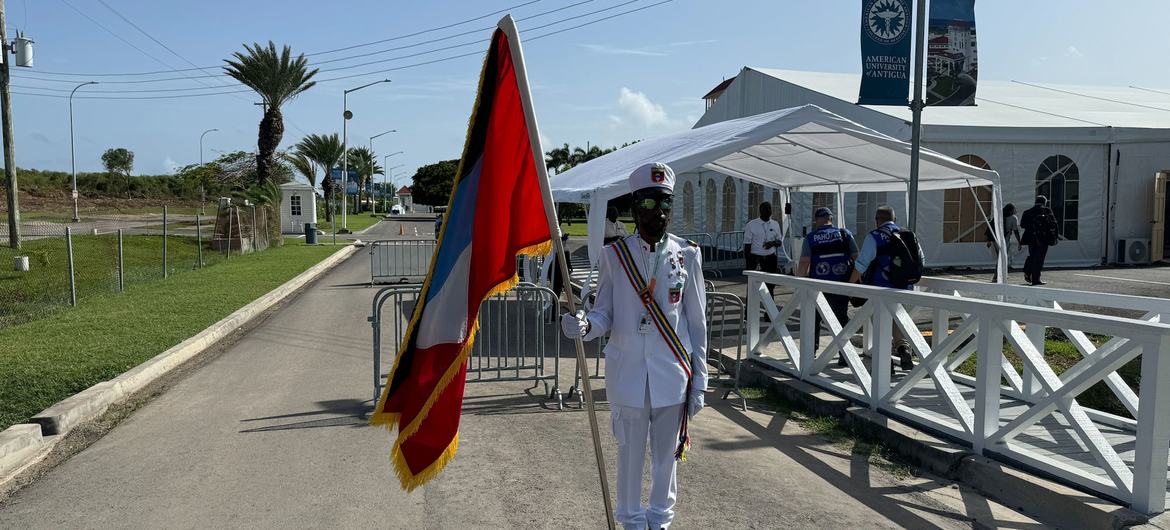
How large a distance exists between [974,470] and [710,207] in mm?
23965

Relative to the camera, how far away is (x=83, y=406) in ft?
22.9

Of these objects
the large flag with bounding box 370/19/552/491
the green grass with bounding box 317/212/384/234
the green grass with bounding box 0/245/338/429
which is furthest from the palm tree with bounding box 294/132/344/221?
the large flag with bounding box 370/19/552/491

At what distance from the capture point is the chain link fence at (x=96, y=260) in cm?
1566

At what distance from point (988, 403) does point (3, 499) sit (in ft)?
21.2

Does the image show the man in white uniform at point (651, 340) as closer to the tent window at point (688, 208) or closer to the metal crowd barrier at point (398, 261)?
the metal crowd barrier at point (398, 261)

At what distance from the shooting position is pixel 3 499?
5145mm

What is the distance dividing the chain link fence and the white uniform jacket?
12.2 metres

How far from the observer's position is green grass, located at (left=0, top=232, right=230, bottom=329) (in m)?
15.5

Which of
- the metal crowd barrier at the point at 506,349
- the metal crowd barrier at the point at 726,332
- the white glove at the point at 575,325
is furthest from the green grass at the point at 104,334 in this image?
the metal crowd barrier at the point at 726,332

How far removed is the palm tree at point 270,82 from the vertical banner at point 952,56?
119ft

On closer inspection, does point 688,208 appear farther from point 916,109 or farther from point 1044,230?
point 916,109

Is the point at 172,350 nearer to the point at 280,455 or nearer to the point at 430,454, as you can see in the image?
the point at 280,455

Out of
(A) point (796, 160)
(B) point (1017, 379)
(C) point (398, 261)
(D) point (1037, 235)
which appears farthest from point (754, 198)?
(B) point (1017, 379)

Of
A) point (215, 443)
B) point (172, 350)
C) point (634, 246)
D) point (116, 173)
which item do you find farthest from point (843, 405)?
point (116, 173)
